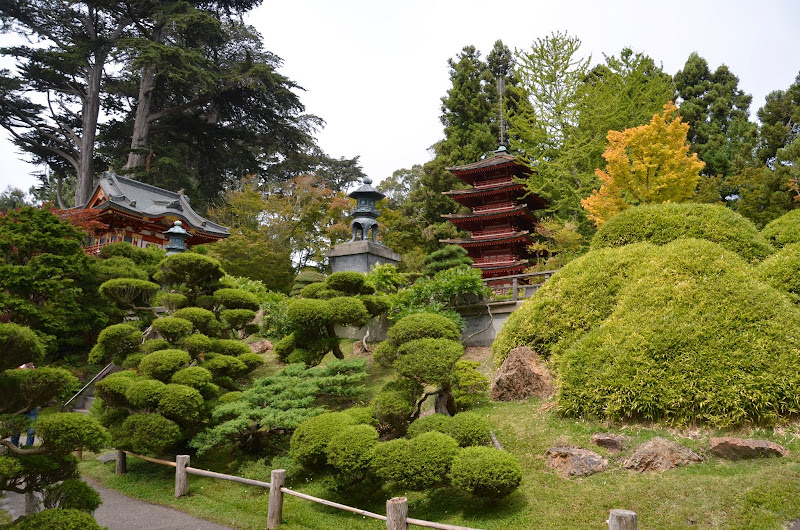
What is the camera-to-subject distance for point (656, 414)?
24.4ft

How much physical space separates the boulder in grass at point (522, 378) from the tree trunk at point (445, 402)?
116 cm

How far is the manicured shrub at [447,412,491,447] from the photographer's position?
7.30 metres

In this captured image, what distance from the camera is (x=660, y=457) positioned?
671 centimetres

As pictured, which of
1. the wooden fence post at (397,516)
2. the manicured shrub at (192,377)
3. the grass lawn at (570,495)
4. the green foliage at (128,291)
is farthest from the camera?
the green foliage at (128,291)

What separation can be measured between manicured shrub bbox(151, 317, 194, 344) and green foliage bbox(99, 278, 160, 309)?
2457 millimetres

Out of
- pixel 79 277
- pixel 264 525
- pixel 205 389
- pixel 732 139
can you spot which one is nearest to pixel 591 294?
pixel 264 525

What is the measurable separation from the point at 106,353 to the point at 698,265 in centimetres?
1175

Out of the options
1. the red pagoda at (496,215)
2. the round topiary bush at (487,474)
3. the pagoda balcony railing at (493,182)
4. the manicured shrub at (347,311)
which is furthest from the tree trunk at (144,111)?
the round topiary bush at (487,474)

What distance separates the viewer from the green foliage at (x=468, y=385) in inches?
379

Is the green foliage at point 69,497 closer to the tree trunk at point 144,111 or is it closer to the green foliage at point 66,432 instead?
the green foliage at point 66,432

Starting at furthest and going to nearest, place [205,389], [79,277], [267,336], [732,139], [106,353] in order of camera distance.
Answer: [732,139] < [267,336] < [79,277] < [106,353] < [205,389]

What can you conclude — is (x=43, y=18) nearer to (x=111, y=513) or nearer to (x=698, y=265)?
(x=111, y=513)

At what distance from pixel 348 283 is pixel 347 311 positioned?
3.88ft

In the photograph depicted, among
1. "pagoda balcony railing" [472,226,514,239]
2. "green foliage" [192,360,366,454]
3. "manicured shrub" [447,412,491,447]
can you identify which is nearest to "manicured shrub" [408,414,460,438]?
"manicured shrub" [447,412,491,447]
